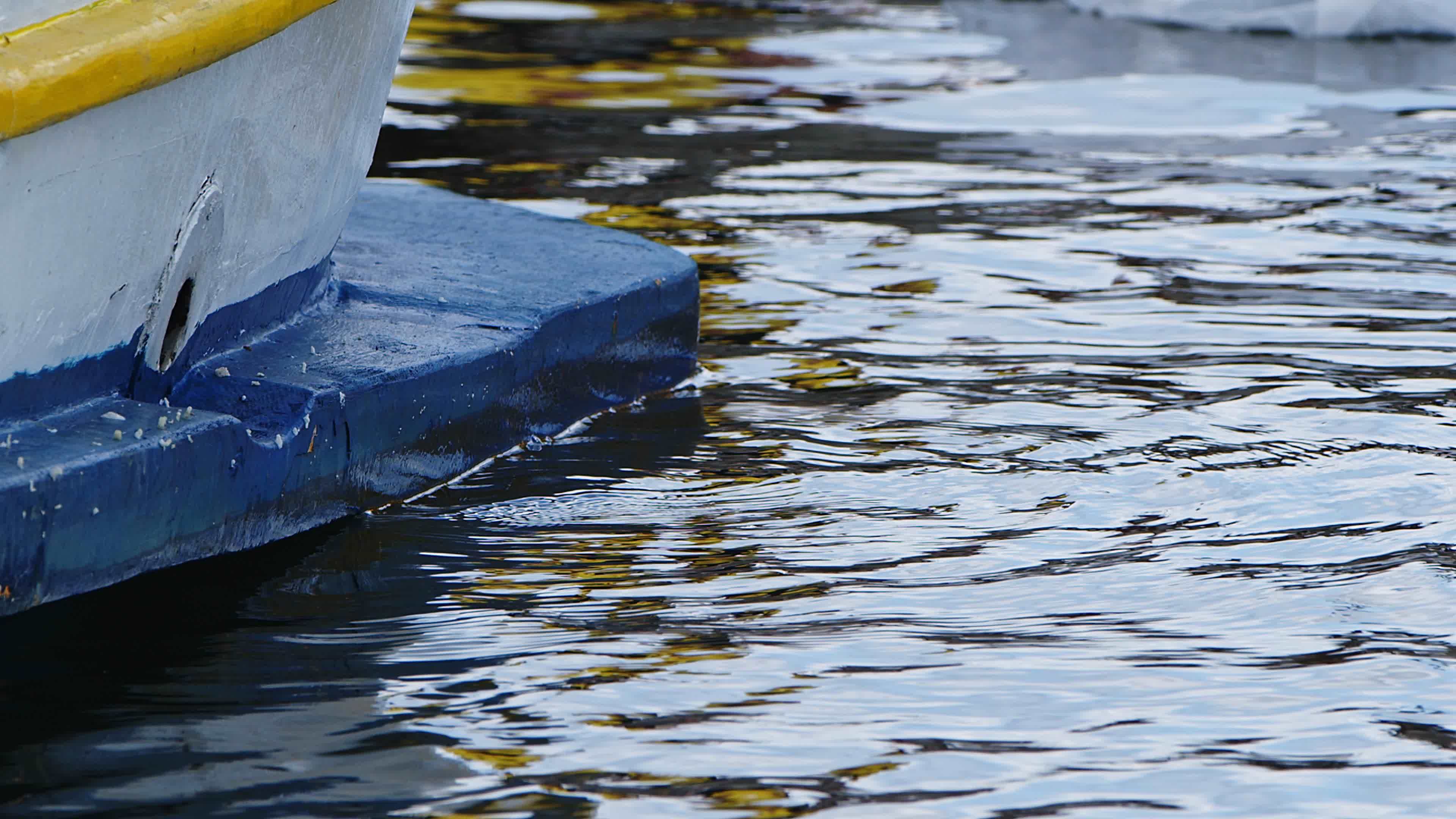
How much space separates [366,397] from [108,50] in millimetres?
827

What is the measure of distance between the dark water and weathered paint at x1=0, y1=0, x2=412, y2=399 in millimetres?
401

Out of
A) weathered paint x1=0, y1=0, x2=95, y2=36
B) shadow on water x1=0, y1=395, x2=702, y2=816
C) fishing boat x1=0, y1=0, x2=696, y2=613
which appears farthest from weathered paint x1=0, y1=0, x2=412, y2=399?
shadow on water x1=0, y1=395, x2=702, y2=816

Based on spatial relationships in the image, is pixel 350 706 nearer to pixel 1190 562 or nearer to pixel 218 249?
pixel 218 249

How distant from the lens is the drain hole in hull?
326cm

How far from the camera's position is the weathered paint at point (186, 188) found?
9.23 feet

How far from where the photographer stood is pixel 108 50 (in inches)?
110

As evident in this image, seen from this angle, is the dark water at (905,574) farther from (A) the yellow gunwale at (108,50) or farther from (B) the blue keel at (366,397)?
(A) the yellow gunwale at (108,50)

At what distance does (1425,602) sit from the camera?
2.98 metres

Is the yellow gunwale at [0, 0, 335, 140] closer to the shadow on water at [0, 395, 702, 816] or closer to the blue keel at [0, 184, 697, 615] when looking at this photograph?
the blue keel at [0, 184, 697, 615]

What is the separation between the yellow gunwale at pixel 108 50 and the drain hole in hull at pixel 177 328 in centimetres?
41

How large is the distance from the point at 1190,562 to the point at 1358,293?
2.03 metres

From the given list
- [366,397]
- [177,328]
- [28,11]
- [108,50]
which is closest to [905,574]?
[366,397]

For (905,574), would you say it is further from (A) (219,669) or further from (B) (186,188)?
(B) (186,188)

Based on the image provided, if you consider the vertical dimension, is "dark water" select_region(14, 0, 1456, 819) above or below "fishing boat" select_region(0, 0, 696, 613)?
below
